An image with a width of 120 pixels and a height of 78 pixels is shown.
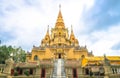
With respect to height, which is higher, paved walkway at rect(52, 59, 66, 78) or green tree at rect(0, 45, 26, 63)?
green tree at rect(0, 45, 26, 63)

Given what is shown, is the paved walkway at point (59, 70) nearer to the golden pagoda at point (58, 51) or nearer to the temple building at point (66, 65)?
the temple building at point (66, 65)

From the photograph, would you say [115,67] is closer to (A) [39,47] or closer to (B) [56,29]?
(A) [39,47]

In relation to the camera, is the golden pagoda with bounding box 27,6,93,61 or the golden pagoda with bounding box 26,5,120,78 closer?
the golden pagoda with bounding box 26,5,120,78

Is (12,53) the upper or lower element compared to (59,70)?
upper

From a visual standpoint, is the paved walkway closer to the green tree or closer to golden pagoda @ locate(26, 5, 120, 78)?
golden pagoda @ locate(26, 5, 120, 78)

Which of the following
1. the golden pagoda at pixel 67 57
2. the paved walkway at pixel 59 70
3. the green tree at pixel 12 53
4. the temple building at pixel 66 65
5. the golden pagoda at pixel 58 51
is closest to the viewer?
the paved walkway at pixel 59 70

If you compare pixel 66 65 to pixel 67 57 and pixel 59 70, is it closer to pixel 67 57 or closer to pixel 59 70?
pixel 59 70

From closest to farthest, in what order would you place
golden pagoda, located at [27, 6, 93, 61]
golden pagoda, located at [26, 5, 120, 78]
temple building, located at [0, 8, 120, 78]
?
temple building, located at [0, 8, 120, 78] → golden pagoda, located at [26, 5, 120, 78] → golden pagoda, located at [27, 6, 93, 61]

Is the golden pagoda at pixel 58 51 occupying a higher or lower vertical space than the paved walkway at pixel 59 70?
higher

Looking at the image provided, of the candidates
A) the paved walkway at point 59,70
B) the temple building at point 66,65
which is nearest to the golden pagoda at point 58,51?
the temple building at point 66,65

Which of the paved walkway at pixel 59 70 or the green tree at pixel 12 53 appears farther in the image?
the green tree at pixel 12 53

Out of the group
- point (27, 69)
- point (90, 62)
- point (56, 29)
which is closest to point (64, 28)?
point (56, 29)

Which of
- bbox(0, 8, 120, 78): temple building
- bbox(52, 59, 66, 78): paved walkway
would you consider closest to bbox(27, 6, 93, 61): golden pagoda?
bbox(0, 8, 120, 78): temple building

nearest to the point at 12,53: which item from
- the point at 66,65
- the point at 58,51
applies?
the point at 58,51
